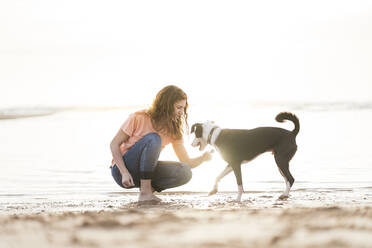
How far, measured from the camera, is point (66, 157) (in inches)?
356

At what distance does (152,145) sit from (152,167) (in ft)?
0.78

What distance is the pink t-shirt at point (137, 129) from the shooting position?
497 centimetres

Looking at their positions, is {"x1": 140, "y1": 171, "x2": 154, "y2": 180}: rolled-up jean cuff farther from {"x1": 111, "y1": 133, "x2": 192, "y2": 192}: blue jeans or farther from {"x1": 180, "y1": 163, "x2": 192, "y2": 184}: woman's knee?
{"x1": 180, "y1": 163, "x2": 192, "y2": 184}: woman's knee

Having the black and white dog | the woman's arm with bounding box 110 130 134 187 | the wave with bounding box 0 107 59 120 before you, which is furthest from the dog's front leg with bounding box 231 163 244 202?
the wave with bounding box 0 107 59 120

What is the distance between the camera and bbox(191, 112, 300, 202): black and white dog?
529 cm

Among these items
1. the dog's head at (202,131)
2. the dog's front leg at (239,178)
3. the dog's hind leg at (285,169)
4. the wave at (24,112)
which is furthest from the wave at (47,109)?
the dog's hind leg at (285,169)

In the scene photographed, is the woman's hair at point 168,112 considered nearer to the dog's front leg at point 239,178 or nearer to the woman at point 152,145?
the woman at point 152,145

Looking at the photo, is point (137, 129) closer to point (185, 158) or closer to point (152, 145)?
point (152, 145)

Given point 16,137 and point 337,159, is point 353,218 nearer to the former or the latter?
point 337,159

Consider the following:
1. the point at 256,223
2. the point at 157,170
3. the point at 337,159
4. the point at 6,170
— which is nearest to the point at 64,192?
the point at 157,170

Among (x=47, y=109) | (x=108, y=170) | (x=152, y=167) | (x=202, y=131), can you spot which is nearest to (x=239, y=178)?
(x=202, y=131)

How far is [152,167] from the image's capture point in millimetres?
5008

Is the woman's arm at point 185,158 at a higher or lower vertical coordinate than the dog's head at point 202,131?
lower

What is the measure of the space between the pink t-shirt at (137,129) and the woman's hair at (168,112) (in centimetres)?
5
